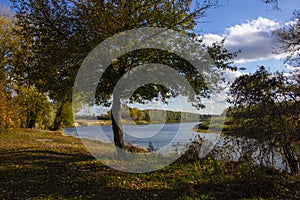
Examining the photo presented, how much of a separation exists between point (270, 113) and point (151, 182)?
3403 mm

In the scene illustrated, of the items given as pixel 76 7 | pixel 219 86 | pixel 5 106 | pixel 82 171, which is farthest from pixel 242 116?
pixel 5 106

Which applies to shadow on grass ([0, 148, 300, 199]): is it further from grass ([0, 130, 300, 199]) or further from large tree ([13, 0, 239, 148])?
large tree ([13, 0, 239, 148])

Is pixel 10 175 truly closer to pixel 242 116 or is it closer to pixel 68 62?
pixel 68 62

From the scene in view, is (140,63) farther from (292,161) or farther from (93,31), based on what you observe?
(292,161)

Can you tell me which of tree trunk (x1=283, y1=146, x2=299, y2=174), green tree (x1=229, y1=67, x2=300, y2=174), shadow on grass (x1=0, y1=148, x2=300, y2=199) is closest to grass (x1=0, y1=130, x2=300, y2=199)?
shadow on grass (x1=0, y1=148, x2=300, y2=199)

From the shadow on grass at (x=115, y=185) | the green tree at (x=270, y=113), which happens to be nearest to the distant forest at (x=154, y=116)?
the shadow on grass at (x=115, y=185)

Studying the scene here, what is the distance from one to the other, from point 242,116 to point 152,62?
4.04 m

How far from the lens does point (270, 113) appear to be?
19.8 ft

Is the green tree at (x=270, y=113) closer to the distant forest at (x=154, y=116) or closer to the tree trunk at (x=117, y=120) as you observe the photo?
the distant forest at (x=154, y=116)

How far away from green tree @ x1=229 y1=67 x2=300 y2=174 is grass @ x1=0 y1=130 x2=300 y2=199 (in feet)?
2.20

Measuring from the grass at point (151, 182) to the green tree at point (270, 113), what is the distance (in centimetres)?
67

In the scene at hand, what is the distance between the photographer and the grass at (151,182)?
5.99 meters

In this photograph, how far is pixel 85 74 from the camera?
31.3 ft

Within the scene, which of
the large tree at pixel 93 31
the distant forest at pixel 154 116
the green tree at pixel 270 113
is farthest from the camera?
the distant forest at pixel 154 116
